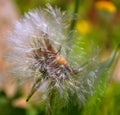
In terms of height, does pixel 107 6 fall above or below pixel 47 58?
below

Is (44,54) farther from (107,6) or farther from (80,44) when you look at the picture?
(107,6)

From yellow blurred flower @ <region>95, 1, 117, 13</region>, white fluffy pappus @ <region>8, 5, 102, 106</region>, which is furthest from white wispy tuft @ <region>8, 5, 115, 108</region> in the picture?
yellow blurred flower @ <region>95, 1, 117, 13</region>

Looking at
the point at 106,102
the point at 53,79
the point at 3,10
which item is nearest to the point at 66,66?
the point at 53,79

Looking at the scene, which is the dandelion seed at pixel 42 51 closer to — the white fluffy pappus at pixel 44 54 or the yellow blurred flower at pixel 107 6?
the white fluffy pappus at pixel 44 54

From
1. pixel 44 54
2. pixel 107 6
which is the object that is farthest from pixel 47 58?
pixel 107 6

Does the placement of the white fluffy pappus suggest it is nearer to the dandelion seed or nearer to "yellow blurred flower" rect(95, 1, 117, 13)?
the dandelion seed

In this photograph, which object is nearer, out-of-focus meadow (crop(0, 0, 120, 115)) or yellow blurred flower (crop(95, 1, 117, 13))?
out-of-focus meadow (crop(0, 0, 120, 115))

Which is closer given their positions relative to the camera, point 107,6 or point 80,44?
point 80,44

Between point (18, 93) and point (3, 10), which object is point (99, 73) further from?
point (3, 10)
